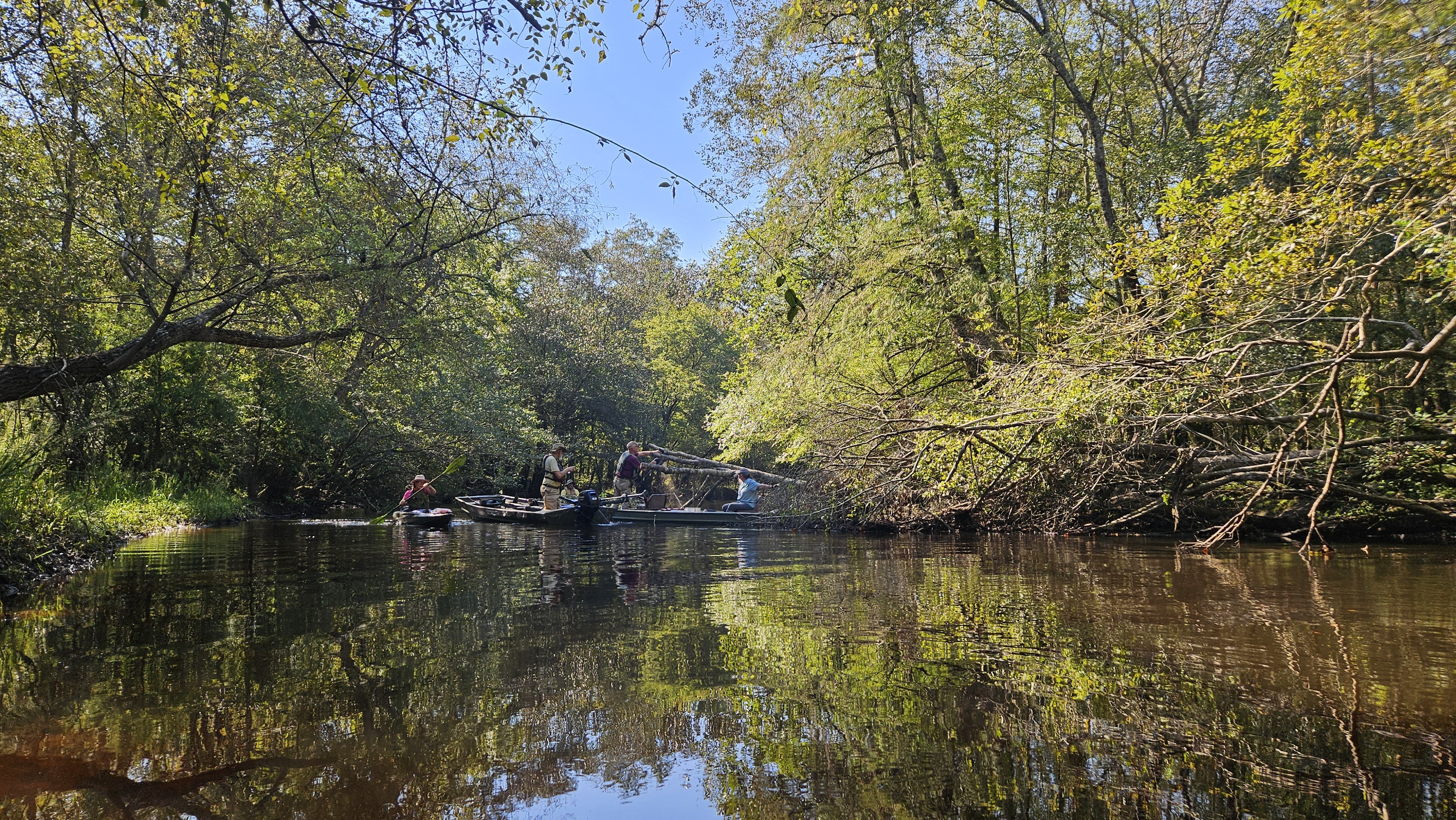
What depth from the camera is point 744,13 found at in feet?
45.9

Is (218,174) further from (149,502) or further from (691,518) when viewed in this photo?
(691,518)

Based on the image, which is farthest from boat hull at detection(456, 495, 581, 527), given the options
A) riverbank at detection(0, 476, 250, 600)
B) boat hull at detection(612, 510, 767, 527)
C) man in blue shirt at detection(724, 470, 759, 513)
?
riverbank at detection(0, 476, 250, 600)

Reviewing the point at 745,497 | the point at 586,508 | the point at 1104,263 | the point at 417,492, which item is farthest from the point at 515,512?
the point at 1104,263

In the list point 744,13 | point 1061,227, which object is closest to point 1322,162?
point 1061,227

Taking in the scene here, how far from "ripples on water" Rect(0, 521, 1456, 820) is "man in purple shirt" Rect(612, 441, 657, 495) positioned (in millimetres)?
13865

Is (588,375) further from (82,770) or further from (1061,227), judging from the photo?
(82,770)

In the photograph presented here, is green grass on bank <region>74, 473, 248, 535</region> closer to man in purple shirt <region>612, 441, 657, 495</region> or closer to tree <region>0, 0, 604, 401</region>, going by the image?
tree <region>0, 0, 604, 401</region>

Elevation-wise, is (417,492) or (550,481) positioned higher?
(550,481)

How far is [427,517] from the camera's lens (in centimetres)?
1532

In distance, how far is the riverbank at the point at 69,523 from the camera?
23.2ft

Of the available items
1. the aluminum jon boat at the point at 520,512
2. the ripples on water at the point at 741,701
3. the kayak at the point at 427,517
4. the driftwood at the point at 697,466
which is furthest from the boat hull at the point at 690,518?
the ripples on water at the point at 741,701

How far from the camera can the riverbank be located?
706 cm

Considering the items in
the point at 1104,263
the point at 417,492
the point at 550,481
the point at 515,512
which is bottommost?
the point at 515,512

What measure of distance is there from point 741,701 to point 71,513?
909cm
